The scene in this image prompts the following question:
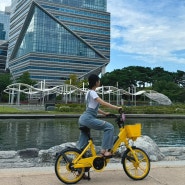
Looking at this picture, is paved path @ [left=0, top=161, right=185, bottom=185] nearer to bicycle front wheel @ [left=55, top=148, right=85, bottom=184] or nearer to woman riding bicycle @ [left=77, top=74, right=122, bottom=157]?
bicycle front wheel @ [left=55, top=148, right=85, bottom=184]

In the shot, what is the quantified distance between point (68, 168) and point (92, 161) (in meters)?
0.47

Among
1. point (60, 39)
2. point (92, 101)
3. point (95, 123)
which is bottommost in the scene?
point (95, 123)

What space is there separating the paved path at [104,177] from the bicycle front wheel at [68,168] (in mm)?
129

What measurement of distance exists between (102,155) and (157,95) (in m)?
67.8

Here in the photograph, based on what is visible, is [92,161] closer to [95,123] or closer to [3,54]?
[95,123]

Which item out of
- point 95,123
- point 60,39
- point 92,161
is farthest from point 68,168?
point 60,39

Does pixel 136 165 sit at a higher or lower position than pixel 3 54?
lower

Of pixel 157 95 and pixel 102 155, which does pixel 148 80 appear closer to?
pixel 157 95

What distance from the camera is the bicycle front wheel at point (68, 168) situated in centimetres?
541

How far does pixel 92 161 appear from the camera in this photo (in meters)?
5.49

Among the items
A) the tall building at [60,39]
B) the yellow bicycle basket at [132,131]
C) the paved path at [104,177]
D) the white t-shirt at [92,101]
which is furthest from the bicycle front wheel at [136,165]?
the tall building at [60,39]

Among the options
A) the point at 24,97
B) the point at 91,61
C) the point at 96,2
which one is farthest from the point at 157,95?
the point at 96,2

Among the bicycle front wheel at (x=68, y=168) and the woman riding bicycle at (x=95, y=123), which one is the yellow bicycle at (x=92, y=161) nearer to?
the bicycle front wheel at (x=68, y=168)

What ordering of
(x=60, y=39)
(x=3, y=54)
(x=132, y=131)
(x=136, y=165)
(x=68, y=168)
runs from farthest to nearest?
(x=3, y=54), (x=60, y=39), (x=136, y=165), (x=132, y=131), (x=68, y=168)
